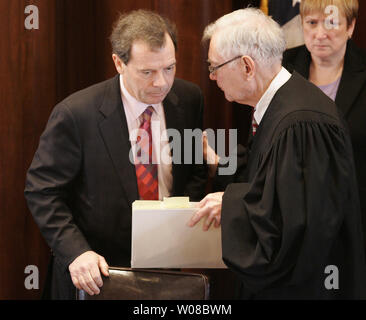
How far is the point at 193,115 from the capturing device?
8.95 feet

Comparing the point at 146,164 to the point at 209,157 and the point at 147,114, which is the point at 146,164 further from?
the point at 209,157

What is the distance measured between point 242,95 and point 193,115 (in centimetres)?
51

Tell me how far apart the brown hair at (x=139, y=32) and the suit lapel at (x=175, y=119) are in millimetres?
337

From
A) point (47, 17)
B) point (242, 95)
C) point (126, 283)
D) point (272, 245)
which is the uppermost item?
point (47, 17)

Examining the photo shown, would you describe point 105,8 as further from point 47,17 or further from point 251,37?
point 251,37

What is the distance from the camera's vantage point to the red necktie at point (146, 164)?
2.50 metres

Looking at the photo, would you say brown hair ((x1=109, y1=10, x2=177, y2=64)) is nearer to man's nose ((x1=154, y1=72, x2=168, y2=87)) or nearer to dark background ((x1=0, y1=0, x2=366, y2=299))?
man's nose ((x1=154, y1=72, x2=168, y2=87))

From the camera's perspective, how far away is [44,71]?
9.75 ft

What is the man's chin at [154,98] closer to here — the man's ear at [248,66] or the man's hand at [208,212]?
the man's ear at [248,66]

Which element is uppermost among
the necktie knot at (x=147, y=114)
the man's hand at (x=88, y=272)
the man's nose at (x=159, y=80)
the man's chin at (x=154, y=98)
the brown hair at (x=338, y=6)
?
the brown hair at (x=338, y=6)

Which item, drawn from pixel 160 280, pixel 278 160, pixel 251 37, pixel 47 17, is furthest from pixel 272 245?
pixel 47 17

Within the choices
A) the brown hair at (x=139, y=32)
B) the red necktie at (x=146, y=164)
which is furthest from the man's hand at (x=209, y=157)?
the brown hair at (x=139, y=32)

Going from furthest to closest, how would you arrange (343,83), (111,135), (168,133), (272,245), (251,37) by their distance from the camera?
(343,83) < (168,133) < (111,135) < (251,37) < (272,245)

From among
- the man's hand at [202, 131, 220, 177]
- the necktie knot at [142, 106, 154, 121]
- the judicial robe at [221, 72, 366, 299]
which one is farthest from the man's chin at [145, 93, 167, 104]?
the judicial robe at [221, 72, 366, 299]
